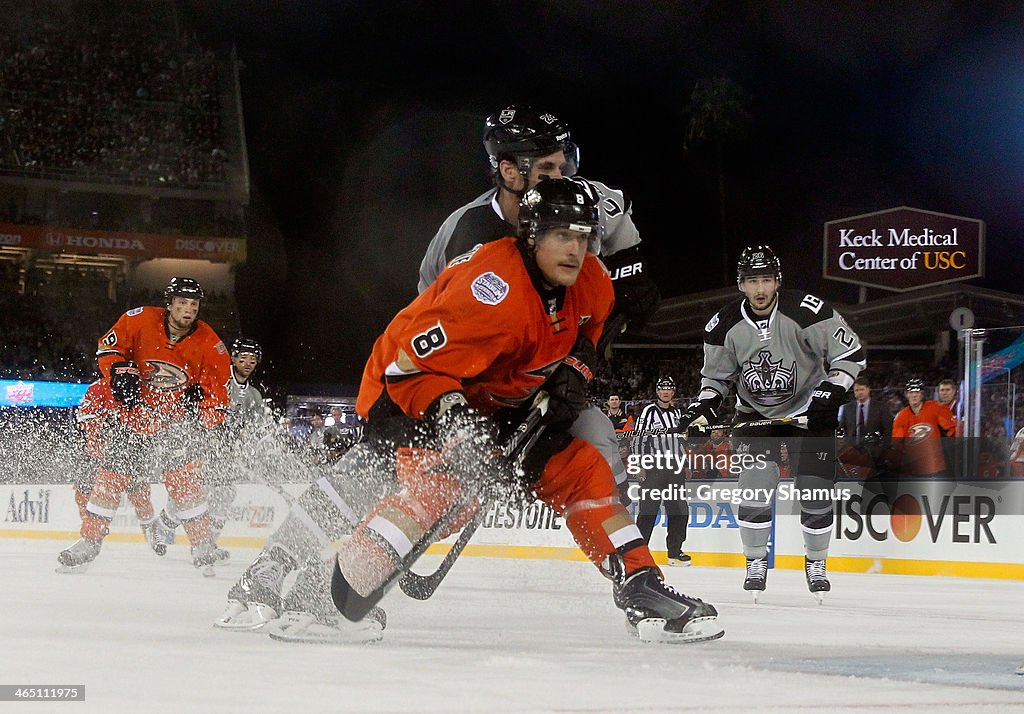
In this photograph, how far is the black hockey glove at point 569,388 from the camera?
3.07 m

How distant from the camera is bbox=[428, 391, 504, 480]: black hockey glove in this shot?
2.75m

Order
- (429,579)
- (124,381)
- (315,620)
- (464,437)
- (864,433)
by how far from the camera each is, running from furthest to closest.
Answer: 1. (864,433)
2. (124,381)
3. (429,579)
4. (315,620)
5. (464,437)

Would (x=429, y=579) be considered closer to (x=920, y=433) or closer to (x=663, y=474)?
(x=663, y=474)

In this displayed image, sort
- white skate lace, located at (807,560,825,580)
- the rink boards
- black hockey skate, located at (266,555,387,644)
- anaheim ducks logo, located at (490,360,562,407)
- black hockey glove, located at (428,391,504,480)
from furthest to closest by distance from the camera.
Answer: the rink boards < white skate lace, located at (807,560,825,580) < anaheim ducks logo, located at (490,360,562,407) < black hockey skate, located at (266,555,387,644) < black hockey glove, located at (428,391,504,480)

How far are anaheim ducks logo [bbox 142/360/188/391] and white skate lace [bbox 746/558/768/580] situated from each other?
2.82 meters

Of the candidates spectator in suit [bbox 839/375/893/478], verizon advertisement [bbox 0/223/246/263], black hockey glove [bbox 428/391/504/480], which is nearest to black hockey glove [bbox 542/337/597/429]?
black hockey glove [bbox 428/391/504/480]

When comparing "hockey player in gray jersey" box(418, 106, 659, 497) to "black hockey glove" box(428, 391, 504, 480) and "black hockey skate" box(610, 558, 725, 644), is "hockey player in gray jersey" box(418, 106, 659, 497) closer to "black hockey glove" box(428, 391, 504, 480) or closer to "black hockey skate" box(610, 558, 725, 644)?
"black hockey skate" box(610, 558, 725, 644)

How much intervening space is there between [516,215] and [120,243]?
57.5 ft

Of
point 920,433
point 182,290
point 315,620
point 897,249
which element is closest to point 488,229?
point 315,620

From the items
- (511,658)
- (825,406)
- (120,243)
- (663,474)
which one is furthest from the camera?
(120,243)

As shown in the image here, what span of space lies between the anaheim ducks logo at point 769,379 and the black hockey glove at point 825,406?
0.13 m

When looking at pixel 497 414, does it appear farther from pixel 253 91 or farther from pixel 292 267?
pixel 253 91

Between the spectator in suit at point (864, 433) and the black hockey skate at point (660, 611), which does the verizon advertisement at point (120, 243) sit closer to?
the spectator in suit at point (864, 433)

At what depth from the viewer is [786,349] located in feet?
17.2
